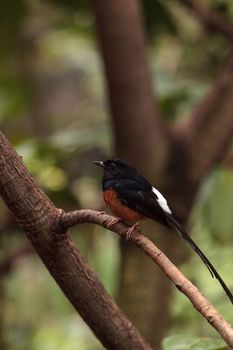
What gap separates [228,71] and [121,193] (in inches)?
43.0

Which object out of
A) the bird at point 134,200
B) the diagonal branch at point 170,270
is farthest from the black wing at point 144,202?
the diagonal branch at point 170,270

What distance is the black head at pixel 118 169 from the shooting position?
1.79 meters

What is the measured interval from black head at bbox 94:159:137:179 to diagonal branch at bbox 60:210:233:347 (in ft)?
0.81

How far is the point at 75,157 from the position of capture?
3.28 meters

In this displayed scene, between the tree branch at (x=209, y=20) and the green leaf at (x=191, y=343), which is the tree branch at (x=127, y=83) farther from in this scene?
the green leaf at (x=191, y=343)

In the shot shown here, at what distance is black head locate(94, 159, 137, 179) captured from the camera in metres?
1.79

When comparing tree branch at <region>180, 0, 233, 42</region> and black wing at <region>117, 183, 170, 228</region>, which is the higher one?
tree branch at <region>180, 0, 233, 42</region>

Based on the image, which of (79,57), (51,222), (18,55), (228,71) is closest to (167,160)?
(228,71)

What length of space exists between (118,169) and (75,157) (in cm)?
148

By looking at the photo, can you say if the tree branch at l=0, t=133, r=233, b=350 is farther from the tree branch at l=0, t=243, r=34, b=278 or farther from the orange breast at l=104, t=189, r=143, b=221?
the tree branch at l=0, t=243, r=34, b=278

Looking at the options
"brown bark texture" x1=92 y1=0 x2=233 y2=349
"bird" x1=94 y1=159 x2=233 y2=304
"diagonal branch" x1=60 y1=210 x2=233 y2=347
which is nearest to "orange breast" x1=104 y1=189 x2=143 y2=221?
"bird" x1=94 y1=159 x2=233 y2=304

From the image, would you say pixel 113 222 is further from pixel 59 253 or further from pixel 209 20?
pixel 209 20

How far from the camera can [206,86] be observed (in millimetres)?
3320

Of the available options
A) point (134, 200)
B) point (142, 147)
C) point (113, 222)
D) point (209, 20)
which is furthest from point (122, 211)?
point (209, 20)
